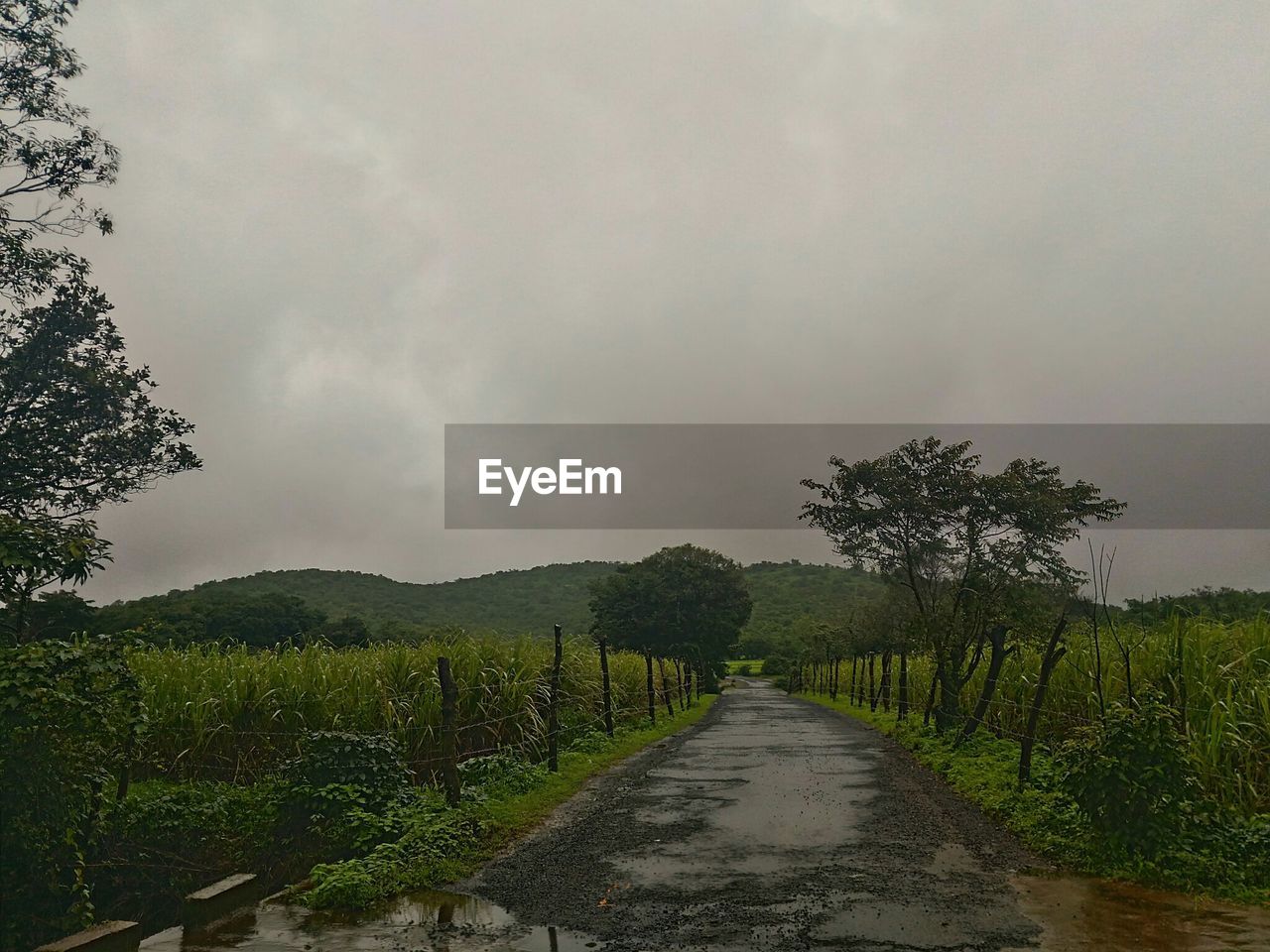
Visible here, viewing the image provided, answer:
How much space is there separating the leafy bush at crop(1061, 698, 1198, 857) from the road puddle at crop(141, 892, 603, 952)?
4420 mm

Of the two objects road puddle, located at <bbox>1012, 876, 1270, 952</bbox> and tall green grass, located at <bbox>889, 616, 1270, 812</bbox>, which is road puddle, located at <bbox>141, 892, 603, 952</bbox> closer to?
road puddle, located at <bbox>1012, 876, 1270, 952</bbox>

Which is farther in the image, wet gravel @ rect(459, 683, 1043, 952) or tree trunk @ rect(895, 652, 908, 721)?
tree trunk @ rect(895, 652, 908, 721)

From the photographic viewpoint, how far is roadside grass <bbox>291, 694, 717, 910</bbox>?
6684 millimetres

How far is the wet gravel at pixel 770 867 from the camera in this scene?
18.6 ft

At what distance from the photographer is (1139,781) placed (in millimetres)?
6969

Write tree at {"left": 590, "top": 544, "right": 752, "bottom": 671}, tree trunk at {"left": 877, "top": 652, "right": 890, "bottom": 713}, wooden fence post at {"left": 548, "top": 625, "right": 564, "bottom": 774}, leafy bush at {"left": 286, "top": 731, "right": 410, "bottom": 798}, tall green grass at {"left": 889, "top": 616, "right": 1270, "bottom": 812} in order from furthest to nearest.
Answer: tree at {"left": 590, "top": 544, "right": 752, "bottom": 671} → tree trunk at {"left": 877, "top": 652, "right": 890, "bottom": 713} → wooden fence post at {"left": 548, "top": 625, "right": 564, "bottom": 774} → leafy bush at {"left": 286, "top": 731, "right": 410, "bottom": 798} → tall green grass at {"left": 889, "top": 616, "right": 1270, "bottom": 812}

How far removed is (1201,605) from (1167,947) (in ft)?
20.8

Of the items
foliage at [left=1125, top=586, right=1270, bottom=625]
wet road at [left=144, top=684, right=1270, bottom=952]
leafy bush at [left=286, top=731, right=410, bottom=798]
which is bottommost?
wet road at [left=144, top=684, right=1270, bottom=952]

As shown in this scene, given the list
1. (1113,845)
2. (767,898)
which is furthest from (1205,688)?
(767,898)

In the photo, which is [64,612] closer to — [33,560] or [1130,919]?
[33,560]

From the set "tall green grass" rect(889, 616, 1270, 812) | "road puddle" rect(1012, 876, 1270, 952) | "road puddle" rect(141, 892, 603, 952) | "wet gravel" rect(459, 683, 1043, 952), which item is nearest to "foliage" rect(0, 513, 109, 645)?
"road puddle" rect(141, 892, 603, 952)

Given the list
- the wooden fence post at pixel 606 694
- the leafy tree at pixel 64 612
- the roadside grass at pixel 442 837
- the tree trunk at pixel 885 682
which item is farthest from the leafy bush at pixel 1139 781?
the leafy tree at pixel 64 612

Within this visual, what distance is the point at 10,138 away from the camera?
13.6 m

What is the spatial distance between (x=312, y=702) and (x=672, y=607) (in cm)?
4264
